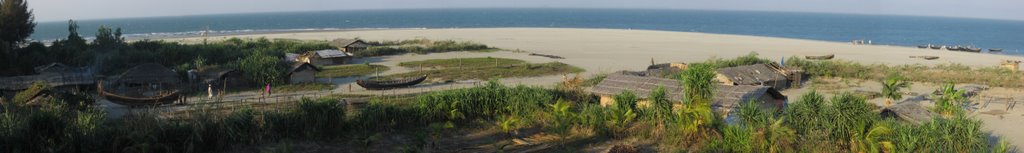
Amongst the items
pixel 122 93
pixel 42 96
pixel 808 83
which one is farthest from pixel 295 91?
pixel 808 83

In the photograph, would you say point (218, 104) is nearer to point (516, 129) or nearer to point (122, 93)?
point (122, 93)

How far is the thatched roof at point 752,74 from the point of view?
26013 millimetres

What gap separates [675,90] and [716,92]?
128 centimetres

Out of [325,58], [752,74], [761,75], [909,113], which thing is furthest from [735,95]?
[325,58]

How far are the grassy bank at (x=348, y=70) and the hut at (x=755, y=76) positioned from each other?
16.1 m

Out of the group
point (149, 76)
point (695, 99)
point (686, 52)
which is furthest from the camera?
point (686, 52)

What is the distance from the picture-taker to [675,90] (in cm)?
1936

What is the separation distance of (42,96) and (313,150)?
8524mm

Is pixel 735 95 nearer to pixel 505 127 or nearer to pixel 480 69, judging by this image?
pixel 505 127

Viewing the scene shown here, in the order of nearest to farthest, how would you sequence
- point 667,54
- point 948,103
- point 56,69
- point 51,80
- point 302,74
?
point 948,103
point 51,80
point 302,74
point 56,69
point 667,54

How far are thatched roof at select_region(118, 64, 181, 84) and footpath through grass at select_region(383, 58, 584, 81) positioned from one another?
31.2 feet

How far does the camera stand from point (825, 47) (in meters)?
58.7

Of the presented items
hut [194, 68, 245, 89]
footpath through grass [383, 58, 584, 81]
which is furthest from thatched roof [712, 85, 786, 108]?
hut [194, 68, 245, 89]

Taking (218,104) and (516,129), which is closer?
(516,129)
